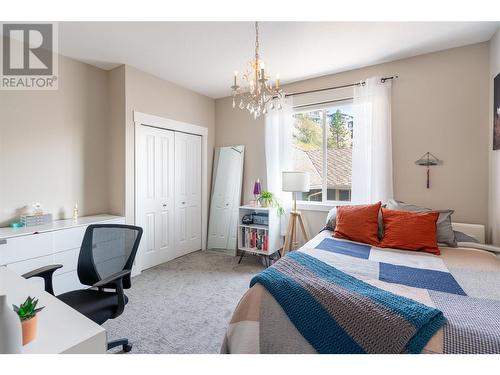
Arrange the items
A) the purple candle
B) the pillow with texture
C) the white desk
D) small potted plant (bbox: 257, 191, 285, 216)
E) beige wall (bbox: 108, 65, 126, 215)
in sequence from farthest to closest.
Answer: the purple candle < small potted plant (bbox: 257, 191, 285, 216) < beige wall (bbox: 108, 65, 126, 215) < the pillow with texture < the white desk

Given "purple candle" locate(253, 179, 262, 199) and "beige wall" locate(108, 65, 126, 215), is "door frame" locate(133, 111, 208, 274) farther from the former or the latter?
"purple candle" locate(253, 179, 262, 199)

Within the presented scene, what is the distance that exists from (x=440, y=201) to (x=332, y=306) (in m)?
2.28

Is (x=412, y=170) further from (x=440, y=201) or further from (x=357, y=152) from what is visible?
(x=357, y=152)

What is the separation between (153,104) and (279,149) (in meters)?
1.87

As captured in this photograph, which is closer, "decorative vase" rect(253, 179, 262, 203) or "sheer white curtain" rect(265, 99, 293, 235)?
"sheer white curtain" rect(265, 99, 293, 235)

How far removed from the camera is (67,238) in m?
2.50

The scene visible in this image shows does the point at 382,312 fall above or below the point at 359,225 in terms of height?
below

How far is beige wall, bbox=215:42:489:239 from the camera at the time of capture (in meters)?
2.50

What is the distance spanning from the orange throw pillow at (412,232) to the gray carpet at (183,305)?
5.29ft

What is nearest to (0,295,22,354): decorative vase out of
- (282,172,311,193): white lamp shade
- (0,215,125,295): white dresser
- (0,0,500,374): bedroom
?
(0,0,500,374): bedroom

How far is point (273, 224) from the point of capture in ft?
11.3

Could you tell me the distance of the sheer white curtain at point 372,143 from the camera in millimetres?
2848

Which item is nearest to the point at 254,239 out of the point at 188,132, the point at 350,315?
the point at 188,132

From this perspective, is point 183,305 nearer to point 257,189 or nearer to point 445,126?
point 257,189
